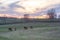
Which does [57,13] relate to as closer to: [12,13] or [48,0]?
[48,0]

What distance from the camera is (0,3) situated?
6426 millimetres

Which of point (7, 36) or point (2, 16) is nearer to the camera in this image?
point (7, 36)

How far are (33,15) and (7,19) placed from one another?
1.04 m

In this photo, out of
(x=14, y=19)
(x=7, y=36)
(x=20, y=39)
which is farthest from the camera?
(x=14, y=19)

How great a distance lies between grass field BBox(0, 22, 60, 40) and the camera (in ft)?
16.4

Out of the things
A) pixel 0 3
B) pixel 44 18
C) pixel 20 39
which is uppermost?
pixel 0 3

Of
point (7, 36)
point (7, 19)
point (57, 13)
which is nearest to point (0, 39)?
point (7, 36)

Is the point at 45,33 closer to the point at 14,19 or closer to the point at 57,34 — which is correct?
the point at 57,34

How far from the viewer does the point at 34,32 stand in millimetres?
5469

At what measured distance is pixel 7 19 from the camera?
20.3 feet

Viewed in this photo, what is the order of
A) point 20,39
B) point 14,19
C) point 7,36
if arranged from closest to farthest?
point 20,39 → point 7,36 → point 14,19

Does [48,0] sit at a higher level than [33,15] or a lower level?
higher

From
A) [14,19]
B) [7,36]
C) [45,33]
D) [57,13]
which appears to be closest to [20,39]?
[7,36]

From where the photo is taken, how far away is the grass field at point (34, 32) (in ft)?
16.4
